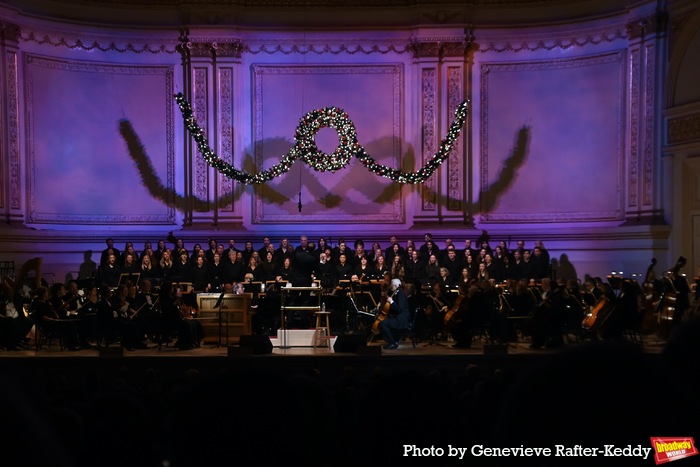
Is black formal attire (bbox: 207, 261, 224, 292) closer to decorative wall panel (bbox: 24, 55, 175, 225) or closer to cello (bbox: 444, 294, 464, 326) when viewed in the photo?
decorative wall panel (bbox: 24, 55, 175, 225)

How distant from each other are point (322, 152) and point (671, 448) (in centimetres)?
1765

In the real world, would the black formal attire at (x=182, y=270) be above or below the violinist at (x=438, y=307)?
above

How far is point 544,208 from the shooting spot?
20.3 meters

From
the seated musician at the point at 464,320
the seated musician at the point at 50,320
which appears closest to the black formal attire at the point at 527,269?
the seated musician at the point at 464,320

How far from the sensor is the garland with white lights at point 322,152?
18141mm

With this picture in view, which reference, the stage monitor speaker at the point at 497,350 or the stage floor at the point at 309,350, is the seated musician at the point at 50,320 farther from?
the stage monitor speaker at the point at 497,350

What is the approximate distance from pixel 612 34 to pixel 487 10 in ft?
10.9

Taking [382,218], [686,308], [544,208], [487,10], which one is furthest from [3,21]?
[686,308]

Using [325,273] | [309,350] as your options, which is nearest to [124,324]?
[309,350]

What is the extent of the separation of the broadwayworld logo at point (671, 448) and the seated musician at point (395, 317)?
12412 mm

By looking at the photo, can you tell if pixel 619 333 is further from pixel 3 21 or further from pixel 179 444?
pixel 3 21

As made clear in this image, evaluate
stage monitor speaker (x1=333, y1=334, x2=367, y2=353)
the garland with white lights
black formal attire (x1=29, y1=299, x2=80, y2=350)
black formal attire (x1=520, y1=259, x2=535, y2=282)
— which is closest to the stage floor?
stage monitor speaker (x1=333, y1=334, x2=367, y2=353)

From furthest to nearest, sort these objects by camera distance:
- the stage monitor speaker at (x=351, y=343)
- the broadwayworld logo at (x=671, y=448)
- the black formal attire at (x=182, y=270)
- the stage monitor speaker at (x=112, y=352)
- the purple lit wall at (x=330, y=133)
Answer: the purple lit wall at (x=330, y=133) < the black formal attire at (x=182, y=270) < the stage monitor speaker at (x=351, y=343) < the stage monitor speaker at (x=112, y=352) < the broadwayworld logo at (x=671, y=448)

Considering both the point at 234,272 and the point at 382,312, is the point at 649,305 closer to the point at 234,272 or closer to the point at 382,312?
the point at 382,312
